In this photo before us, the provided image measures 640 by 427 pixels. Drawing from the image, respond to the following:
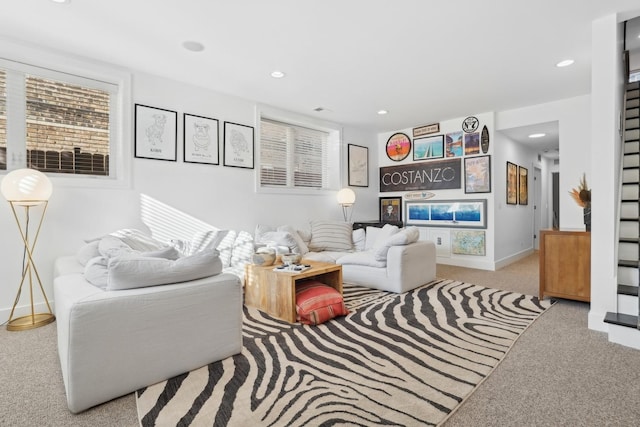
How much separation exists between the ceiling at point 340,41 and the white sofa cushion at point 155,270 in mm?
1940

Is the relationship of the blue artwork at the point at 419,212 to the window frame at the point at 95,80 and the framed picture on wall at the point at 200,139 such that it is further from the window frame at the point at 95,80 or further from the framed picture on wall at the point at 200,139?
the window frame at the point at 95,80

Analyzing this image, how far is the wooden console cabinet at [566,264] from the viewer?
10.6ft

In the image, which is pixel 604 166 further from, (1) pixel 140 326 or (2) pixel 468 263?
(1) pixel 140 326

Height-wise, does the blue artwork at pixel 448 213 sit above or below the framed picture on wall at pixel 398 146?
below

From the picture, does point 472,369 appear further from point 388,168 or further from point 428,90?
point 388,168

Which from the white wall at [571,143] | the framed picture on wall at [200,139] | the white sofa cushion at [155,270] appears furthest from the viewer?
the white wall at [571,143]

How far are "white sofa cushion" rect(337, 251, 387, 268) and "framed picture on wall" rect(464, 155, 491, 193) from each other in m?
2.50

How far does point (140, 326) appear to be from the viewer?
1773mm

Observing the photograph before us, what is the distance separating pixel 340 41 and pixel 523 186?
5295 millimetres

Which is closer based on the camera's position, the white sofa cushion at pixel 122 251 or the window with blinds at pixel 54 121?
the white sofa cushion at pixel 122 251

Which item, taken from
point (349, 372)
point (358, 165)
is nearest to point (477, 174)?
point (358, 165)

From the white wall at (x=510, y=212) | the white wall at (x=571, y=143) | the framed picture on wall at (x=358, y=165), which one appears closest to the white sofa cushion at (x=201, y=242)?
the framed picture on wall at (x=358, y=165)

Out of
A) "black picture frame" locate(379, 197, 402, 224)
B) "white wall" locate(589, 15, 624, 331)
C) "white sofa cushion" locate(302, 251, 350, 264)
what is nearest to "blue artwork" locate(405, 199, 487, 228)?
"black picture frame" locate(379, 197, 402, 224)

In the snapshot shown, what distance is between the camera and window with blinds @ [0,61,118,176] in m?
3.04
